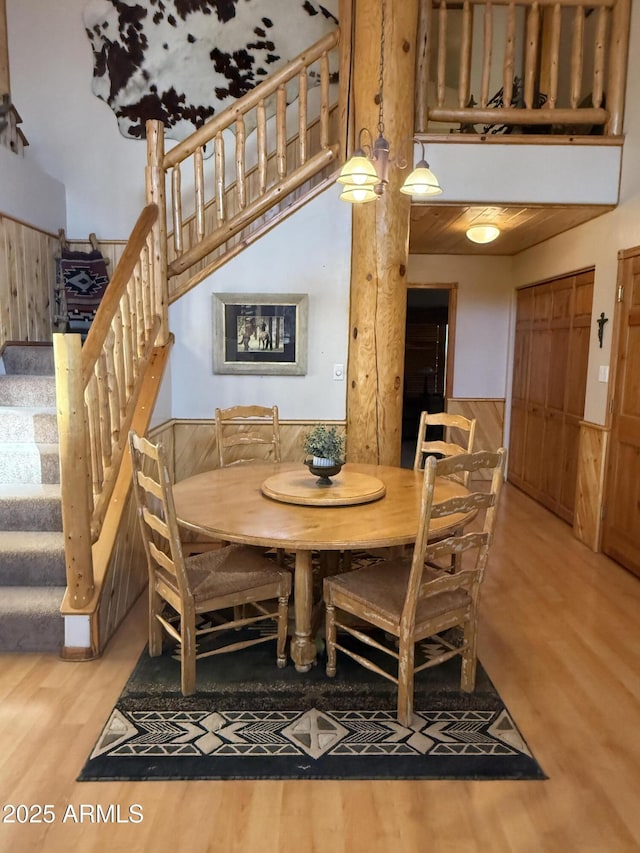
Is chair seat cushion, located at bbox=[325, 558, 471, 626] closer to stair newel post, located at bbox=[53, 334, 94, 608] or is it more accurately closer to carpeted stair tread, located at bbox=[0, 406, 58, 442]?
stair newel post, located at bbox=[53, 334, 94, 608]

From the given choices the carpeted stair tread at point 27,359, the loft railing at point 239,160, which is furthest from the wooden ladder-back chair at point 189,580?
the carpeted stair tread at point 27,359

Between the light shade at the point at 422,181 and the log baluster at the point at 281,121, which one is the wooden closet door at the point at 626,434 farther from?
Result: the log baluster at the point at 281,121

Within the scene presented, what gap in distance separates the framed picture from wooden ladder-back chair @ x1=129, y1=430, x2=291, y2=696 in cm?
164

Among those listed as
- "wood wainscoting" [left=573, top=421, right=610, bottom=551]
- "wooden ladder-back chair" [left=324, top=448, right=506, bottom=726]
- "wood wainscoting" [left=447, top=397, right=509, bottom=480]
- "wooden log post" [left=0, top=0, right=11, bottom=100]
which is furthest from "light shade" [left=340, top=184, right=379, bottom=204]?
"wood wainscoting" [left=447, top=397, right=509, bottom=480]

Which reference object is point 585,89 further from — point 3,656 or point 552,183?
point 3,656

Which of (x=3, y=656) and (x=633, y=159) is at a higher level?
(x=633, y=159)

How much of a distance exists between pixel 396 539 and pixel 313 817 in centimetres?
90

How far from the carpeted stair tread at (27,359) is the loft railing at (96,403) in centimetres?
95

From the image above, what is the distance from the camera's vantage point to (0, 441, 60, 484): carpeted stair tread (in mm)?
3207

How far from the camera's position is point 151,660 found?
2.54 m

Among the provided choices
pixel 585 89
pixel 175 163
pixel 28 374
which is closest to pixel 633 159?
pixel 585 89

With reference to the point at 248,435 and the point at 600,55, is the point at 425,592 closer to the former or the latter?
the point at 248,435

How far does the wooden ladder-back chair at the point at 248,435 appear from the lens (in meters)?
3.43

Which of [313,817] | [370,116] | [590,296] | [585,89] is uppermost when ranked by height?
[585,89]
